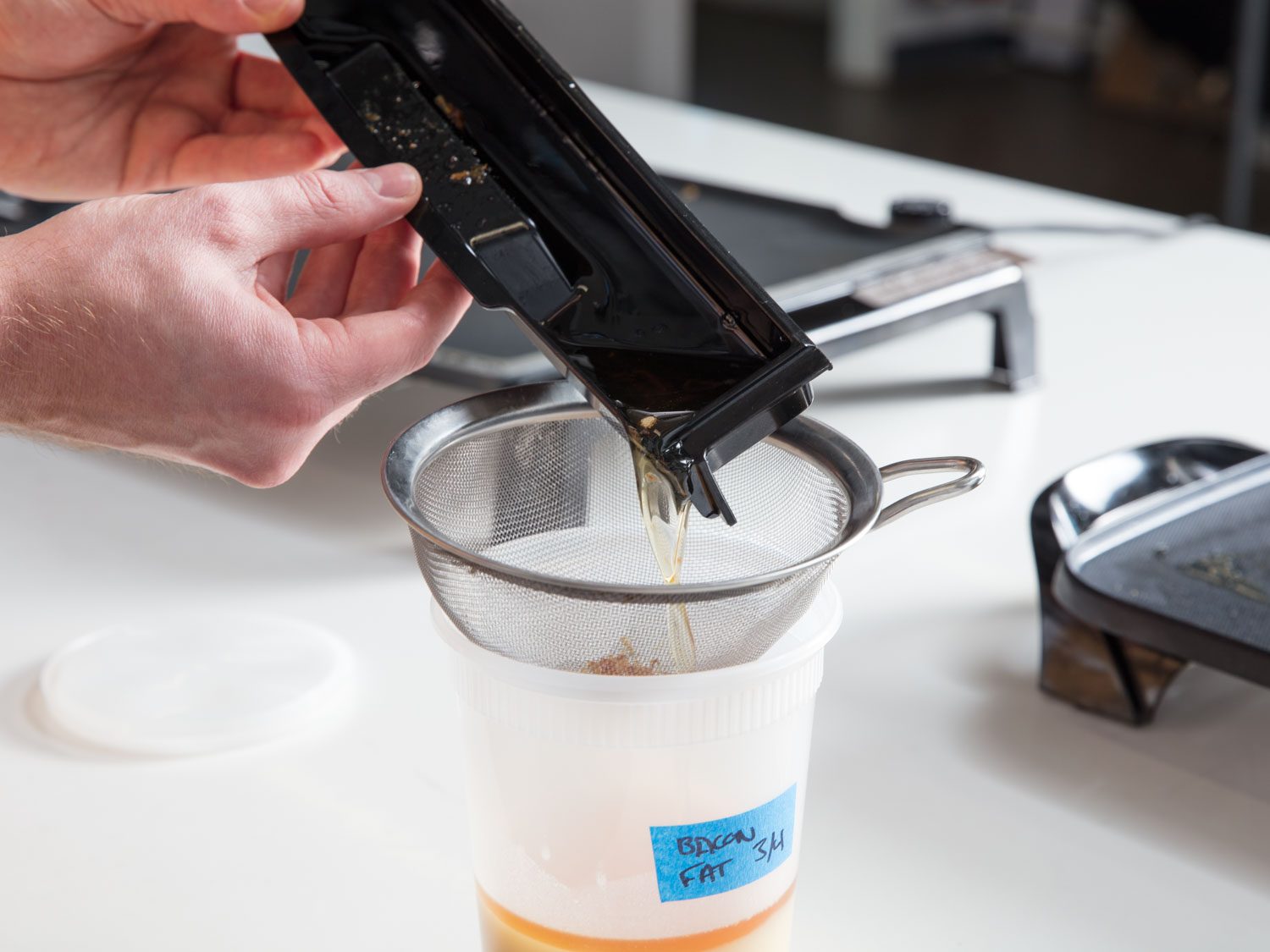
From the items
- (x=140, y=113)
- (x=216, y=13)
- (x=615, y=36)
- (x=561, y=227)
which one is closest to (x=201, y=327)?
(x=561, y=227)

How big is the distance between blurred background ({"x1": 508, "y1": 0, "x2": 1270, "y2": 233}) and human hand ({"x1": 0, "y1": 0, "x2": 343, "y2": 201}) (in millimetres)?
2889

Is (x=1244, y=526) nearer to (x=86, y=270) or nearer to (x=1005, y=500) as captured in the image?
(x=1005, y=500)

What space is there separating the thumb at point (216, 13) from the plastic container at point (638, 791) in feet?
1.37

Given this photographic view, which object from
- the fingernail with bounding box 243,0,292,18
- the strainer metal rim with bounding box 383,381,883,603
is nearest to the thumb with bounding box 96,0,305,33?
the fingernail with bounding box 243,0,292,18

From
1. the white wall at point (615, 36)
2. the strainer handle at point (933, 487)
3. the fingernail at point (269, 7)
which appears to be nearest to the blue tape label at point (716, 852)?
the strainer handle at point (933, 487)

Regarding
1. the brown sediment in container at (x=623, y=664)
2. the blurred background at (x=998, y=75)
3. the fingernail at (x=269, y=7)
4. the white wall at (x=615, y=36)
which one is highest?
the fingernail at (x=269, y=7)

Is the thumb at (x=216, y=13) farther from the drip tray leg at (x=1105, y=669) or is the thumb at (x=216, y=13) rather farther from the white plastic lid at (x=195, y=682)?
the drip tray leg at (x=1105, y=669)

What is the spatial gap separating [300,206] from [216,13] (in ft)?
0.80

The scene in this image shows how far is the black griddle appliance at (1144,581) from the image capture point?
2.48 feet

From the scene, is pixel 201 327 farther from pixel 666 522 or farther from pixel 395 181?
pixel 666 522

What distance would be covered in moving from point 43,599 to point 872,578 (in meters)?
0.54

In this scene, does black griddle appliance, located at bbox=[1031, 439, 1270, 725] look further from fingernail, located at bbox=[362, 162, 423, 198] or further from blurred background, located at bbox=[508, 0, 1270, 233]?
blurred background, located at bbox=[508, 0, 1270, 233]

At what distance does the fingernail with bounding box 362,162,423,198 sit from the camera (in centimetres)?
69

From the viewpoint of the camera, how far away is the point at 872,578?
3.14ft
